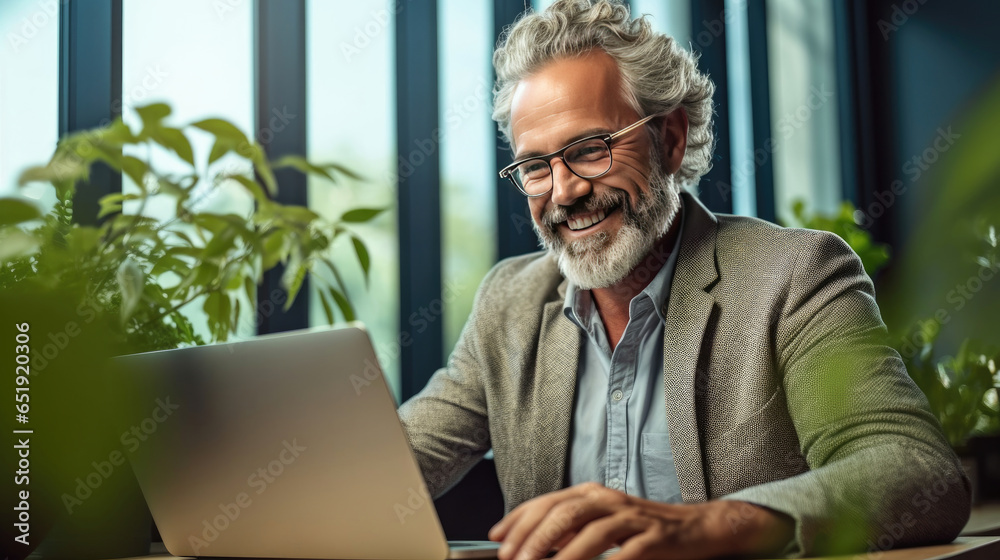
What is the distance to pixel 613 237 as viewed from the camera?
1621 mm

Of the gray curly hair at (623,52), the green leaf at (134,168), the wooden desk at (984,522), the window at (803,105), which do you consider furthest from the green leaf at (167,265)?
the window at (803,105)

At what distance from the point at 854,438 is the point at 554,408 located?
0.60m

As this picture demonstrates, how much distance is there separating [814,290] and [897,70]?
3207 millimetres

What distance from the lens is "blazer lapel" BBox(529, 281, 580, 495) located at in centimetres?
155

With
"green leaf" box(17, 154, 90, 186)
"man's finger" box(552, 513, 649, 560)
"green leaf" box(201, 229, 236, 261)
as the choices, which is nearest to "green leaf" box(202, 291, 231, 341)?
"green leaf" box(201, 229, 236, 261)

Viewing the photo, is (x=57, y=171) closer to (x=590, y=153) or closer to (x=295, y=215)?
(x=295, y=215)

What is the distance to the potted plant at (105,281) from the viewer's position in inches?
20.1

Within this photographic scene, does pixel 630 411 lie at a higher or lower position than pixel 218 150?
lower

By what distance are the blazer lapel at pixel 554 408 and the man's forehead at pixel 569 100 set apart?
1.31 ft

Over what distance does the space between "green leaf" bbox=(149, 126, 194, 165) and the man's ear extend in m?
0.99

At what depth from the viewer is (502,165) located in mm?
2520

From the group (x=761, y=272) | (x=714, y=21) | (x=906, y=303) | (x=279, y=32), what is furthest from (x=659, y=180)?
(x=714, y=21)

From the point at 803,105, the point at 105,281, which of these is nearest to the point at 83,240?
the point at 105,281

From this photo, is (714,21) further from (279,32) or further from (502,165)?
(279,32)
